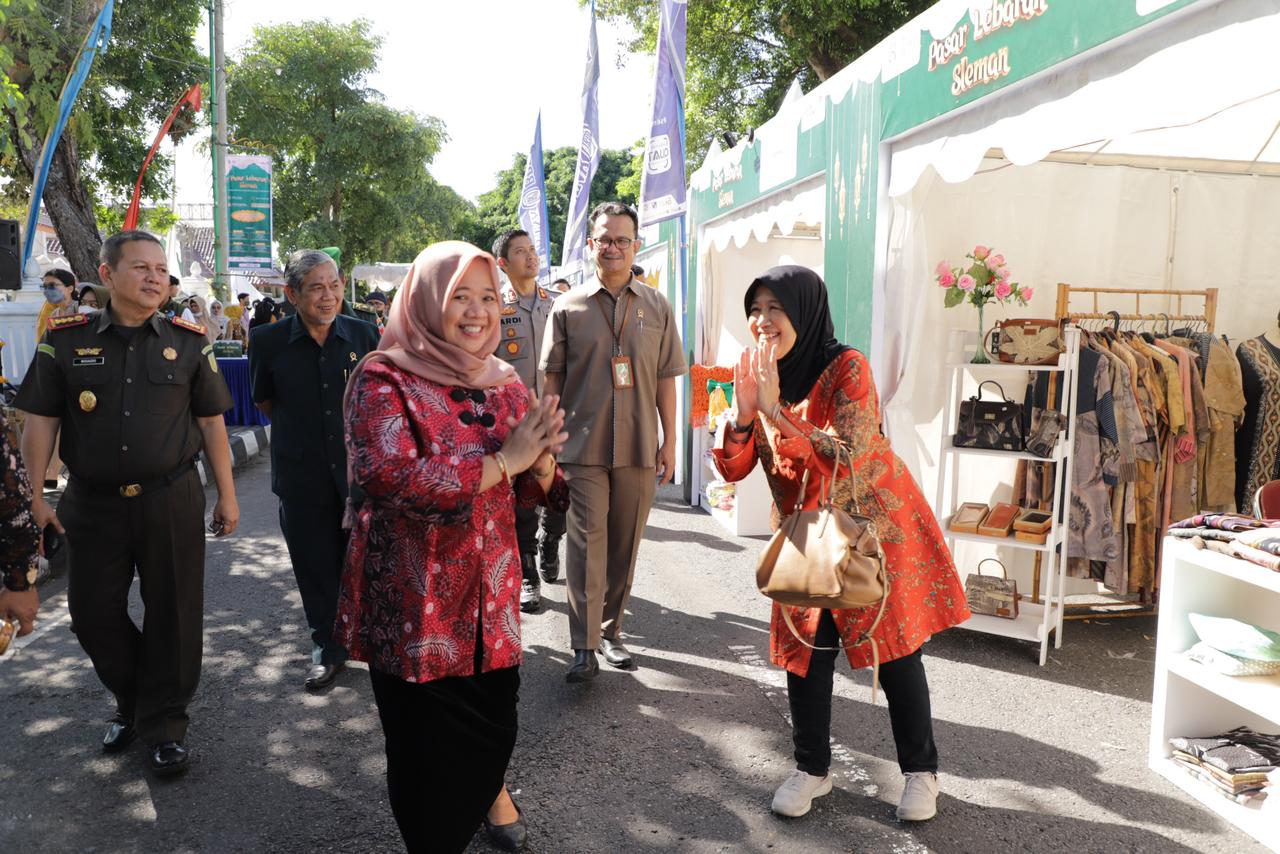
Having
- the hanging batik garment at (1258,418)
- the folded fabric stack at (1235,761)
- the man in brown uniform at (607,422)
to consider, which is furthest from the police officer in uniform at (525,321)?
the hanging batik garment at (1258,418)

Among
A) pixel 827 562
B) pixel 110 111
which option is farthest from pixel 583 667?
pixel 110 111

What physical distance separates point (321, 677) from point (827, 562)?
265 centimetres

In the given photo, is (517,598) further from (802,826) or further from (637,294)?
(637,294)

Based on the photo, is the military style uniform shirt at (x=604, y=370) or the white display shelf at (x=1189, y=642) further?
the military style uniform shirt at (x=604, y=370)

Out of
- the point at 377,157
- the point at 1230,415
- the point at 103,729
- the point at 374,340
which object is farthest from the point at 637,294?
the point at 377,157

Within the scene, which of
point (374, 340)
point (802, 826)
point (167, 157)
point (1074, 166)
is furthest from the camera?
point (167, 157)

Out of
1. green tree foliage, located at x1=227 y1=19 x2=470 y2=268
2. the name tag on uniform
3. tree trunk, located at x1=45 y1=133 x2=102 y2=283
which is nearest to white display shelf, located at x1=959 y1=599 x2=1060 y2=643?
the name tag on uniform

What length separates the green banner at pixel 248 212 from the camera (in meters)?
14.4

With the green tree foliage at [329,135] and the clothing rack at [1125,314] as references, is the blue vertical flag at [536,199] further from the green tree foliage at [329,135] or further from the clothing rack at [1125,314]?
the green tree foliage at [329,135]

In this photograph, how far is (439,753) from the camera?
7.57 feet

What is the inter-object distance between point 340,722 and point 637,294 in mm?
2315

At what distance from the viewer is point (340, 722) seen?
145 inches

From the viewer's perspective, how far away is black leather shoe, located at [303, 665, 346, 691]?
4016 millimetres

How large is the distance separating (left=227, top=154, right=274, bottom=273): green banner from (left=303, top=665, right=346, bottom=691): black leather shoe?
11.8m
